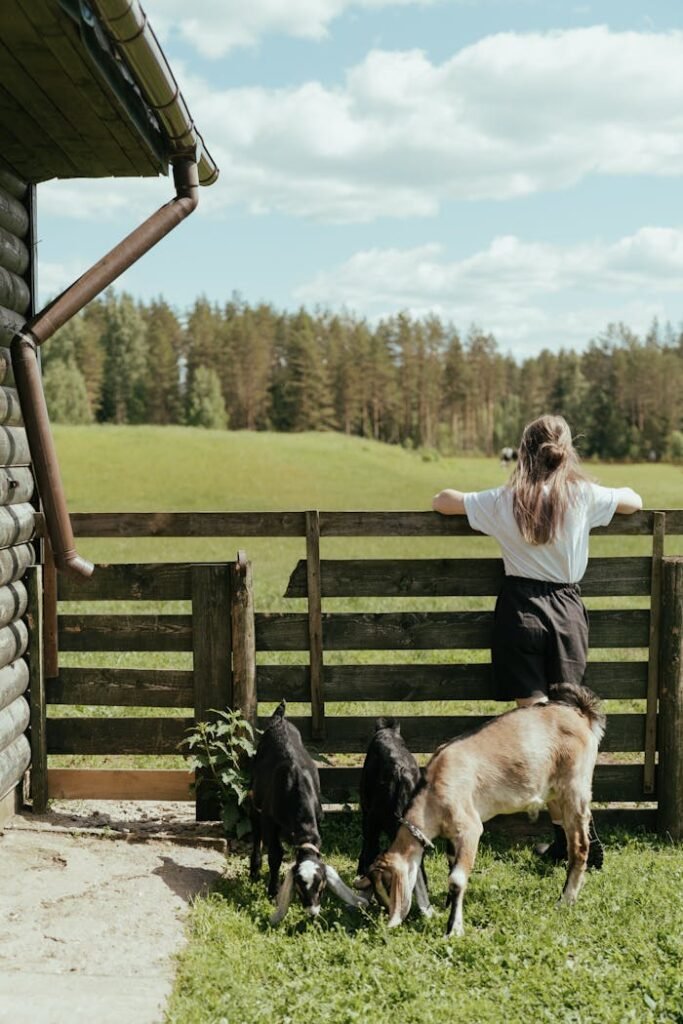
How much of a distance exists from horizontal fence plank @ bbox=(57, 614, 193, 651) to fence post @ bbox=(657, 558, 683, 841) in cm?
281

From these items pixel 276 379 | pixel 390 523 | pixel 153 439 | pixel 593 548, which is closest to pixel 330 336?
pixel 276 379

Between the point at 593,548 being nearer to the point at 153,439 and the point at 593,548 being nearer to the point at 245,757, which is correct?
the point at 245,757

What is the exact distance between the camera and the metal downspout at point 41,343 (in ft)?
17.9

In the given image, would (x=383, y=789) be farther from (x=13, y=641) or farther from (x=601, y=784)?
(x=13, y=641)

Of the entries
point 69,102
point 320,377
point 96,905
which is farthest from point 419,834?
point 320,377

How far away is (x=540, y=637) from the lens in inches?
224

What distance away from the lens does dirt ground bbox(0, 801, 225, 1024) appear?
405 cm

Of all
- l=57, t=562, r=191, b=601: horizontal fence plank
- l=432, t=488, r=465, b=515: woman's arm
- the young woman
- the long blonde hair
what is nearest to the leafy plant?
l=57, t=562, r=191, b=601: horizontal fence plank

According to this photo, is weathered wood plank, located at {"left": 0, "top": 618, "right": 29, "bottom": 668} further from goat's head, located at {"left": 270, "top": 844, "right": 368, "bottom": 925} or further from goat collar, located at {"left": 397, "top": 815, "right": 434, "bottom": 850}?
goat collar, located at {"left": 397, "top": 815, "right": 434, "bottom": 850}

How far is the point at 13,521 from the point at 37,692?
1116 mm

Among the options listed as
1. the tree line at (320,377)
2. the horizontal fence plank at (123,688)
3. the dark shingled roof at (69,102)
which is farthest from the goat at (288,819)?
the tree line at (320,377)

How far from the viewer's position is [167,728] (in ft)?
20.9

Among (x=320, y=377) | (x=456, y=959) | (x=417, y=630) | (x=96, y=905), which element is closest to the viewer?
(x=456, y=959)

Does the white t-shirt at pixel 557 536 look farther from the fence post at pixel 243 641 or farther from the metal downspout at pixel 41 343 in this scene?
the metal downspout at pixel 41 343
